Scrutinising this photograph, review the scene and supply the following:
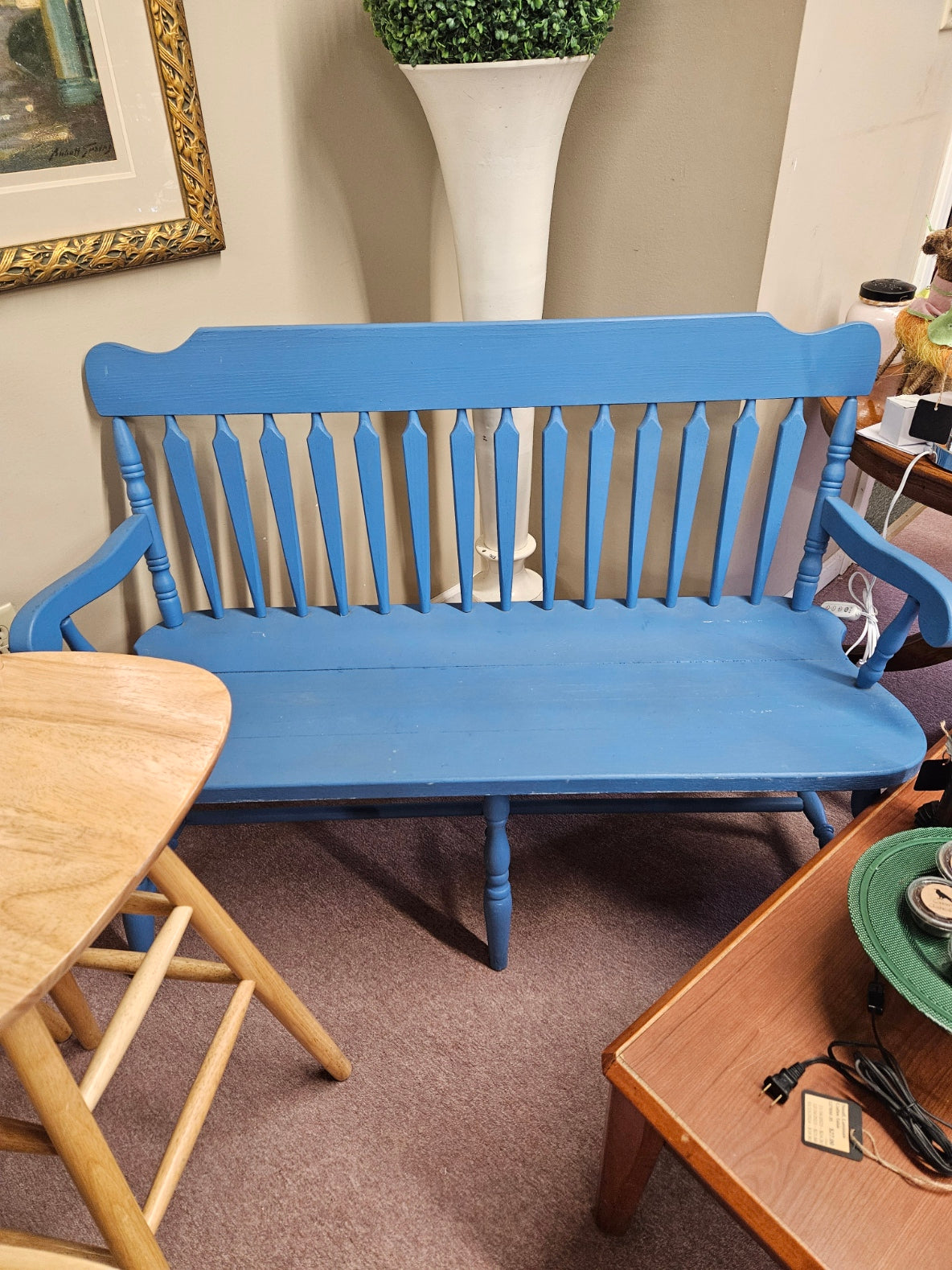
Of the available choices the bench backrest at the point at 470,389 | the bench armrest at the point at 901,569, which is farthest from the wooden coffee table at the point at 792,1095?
the bench backrest at the point at 470,389

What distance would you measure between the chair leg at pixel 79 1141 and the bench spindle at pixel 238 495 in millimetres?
870

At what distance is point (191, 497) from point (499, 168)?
716 mm

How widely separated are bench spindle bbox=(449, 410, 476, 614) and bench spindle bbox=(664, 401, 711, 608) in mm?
348

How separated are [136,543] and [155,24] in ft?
2.40

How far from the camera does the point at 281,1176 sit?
1176mm

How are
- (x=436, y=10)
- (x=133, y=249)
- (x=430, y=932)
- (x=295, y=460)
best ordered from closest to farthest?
1. (x=436, y=10)
2. (x=133, y=249)
3. (x=430, y=932)
4. (x=295, y=460)

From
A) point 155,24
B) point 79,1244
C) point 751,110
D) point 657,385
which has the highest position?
point 155,24

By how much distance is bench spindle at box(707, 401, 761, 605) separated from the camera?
1396 millimetres

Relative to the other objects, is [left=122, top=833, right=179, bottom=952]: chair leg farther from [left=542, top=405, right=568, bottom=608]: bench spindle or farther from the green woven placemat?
the green woven placemat

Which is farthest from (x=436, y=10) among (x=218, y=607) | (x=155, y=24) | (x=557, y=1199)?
(x=557, y=1199)

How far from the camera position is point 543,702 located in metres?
1.30

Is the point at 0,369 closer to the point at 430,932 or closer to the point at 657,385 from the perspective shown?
the point at 657,385

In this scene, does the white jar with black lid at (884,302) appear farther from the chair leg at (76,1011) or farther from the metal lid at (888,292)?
the chair leg at (76,1011)

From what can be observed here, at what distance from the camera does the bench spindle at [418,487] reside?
4.58 ft
